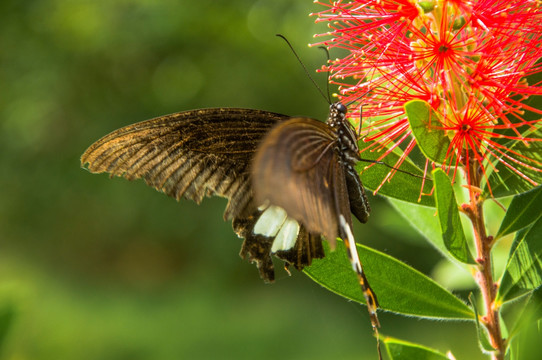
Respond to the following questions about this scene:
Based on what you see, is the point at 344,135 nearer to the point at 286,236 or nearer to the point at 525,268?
the point at 286,236

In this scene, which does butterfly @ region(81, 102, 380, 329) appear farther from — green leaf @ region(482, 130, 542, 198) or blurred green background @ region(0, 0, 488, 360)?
blurred green background @ region(0, 0, 488, 360)

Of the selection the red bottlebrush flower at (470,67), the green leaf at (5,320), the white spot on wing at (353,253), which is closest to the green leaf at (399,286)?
the white spot on wing at (353,253)

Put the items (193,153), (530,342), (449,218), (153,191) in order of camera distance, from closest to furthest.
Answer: (530,342)
(449,218)
(193,153)
(153,191)

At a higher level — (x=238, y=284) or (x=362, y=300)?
(x=238, y=284)

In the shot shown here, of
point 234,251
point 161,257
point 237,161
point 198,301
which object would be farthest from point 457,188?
point 161,257

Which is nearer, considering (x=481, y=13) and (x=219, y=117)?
(x=481, y=13)

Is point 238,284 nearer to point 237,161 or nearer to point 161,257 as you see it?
point 161,257

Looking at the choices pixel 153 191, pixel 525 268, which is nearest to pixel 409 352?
pixel 525 268

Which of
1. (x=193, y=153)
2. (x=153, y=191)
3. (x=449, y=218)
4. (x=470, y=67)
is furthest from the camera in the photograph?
(x=153, y=191)
